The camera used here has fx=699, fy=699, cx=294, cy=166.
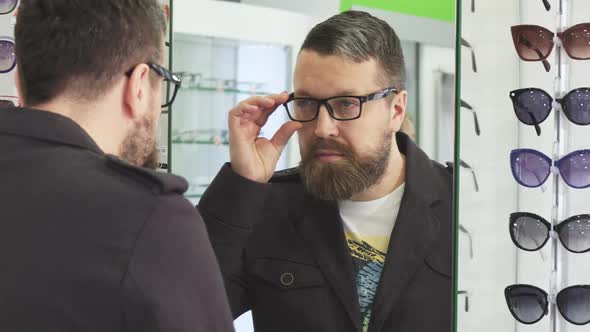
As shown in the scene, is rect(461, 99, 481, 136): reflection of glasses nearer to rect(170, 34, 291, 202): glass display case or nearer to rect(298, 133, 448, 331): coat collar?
rect(298, 133, 448, 331): coat collar

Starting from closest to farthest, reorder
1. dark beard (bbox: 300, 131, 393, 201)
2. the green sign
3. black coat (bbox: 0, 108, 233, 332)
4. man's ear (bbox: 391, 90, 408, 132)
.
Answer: black coat (bbox: 0, 108, 233, 332) < dark beard (bbox: 300, 131, 393, 201) < man's ear (bbox: 391, 90, 408, 132) < the green sign

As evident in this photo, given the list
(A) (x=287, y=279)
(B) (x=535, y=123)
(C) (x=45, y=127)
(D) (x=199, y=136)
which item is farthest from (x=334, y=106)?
(D) (x=199, y=136)

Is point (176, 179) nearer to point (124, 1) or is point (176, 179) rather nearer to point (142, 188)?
point (142, 188)

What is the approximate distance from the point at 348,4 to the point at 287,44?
2.35 metres

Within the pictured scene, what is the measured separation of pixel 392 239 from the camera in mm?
1572

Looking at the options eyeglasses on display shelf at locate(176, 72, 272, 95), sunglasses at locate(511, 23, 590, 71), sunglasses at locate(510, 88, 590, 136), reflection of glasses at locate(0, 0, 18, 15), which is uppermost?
eyeglasses on display shelf at locate(176, 72, 272, 95)

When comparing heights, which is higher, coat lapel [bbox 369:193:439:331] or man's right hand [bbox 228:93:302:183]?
man's right hand [bbox 228:93:302:183]

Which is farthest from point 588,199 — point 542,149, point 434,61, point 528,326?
point 434,61

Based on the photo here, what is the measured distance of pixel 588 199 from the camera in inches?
43.3

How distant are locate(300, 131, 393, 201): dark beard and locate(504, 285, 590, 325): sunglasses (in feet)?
1.96

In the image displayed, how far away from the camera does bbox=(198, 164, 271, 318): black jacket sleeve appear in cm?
153

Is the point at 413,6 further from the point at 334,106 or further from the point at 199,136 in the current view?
the point at 199,136

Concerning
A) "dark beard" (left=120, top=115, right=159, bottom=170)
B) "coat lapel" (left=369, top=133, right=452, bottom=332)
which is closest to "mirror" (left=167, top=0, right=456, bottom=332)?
"coat lapel" (left=369, top=133, right=452, bottom=332)

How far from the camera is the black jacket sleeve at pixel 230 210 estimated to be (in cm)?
153
